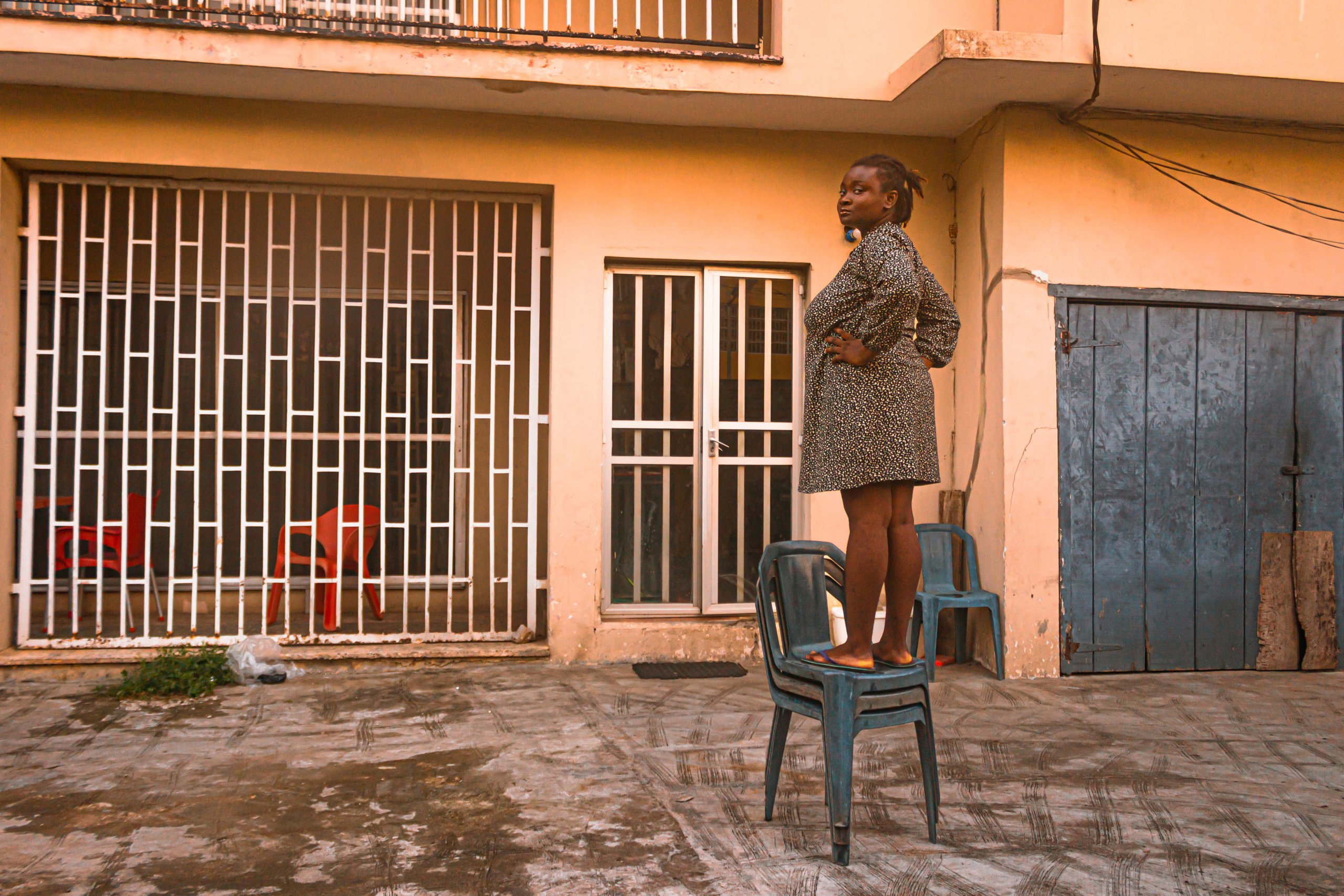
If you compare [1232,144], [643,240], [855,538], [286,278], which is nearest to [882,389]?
[855,538]

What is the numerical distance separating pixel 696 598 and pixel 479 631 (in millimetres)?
1368

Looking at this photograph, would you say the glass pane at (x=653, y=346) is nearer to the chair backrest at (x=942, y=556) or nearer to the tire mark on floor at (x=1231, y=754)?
the chair backrest at (x=942, y=556)

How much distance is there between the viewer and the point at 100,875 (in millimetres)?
2807

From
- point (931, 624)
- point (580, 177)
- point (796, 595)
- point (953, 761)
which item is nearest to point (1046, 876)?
point (796, 595)

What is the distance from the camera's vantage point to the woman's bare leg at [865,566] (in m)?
3.00

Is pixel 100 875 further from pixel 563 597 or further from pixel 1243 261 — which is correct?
pixel 1243 261

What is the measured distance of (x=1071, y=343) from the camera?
5.81 metres

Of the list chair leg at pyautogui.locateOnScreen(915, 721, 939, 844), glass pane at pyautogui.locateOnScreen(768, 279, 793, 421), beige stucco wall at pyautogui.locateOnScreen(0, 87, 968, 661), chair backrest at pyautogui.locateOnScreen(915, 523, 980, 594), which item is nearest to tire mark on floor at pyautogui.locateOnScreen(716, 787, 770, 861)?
chair leg at pyautogui.locateOnScreen(915, 721, 939, 844)

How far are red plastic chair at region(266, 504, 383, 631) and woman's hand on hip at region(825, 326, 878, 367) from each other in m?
→ 3.60

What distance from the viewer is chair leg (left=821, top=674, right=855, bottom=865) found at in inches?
113

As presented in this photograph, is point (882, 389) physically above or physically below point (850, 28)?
below

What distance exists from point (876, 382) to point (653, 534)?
329 centimetres

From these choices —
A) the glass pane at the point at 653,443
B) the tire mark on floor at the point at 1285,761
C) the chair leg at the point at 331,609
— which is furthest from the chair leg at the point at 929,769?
the chair leg at the point at 331,609

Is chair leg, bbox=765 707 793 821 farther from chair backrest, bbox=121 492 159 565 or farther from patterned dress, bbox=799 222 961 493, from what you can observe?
chair backrest, bbox=121 492 159 565
